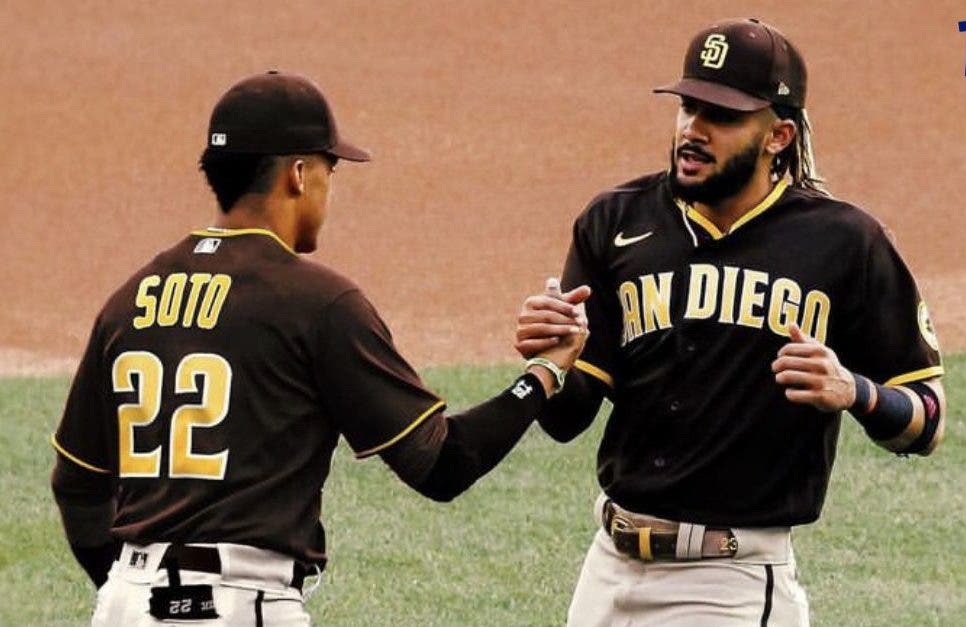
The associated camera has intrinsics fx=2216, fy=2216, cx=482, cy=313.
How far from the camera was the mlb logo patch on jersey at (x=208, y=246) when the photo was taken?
174 inches

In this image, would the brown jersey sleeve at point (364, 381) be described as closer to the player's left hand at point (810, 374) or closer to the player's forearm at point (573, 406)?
the player's forearm at point (573, 406)

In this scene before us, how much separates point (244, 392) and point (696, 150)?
121 cm

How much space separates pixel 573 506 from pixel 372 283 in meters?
4.76

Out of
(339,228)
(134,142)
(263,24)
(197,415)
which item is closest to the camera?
(197,415)

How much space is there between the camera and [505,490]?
931cm

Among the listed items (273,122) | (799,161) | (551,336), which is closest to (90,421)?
(273,122)

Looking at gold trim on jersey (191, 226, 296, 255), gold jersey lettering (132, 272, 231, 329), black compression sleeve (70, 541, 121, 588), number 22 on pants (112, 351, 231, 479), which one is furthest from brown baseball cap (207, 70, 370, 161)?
black compression sleeve (70, 541, 121, 588)

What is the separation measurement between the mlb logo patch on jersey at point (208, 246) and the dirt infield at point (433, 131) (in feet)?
25.3

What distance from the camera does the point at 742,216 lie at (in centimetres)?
494

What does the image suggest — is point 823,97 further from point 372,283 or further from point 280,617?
point 280,617

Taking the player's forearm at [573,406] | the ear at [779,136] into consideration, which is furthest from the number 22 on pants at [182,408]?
the ear at [779,136]

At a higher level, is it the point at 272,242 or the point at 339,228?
the point at 272,242

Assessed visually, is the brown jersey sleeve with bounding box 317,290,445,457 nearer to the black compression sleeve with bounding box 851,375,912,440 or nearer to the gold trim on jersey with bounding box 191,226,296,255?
the gold trim on jersey with bounding box 191,226,296,255

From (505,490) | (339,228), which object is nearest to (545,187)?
(339,228)
